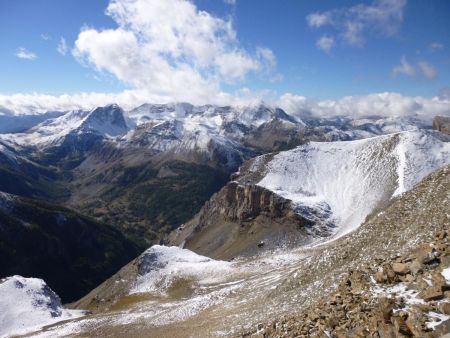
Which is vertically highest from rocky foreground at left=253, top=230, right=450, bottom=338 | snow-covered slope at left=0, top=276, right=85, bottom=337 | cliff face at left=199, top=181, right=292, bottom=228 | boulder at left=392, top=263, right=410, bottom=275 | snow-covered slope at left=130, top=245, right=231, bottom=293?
boulder at left=392, top=263, right=410, bottom=275

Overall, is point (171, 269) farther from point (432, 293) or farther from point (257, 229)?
point (432, 293)

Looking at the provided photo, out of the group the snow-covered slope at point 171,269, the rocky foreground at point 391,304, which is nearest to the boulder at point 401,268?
the rocky foreground at point 391,304

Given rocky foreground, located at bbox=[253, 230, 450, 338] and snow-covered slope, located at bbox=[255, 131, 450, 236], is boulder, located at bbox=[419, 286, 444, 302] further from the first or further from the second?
snow-covered slope, located at bbox=[255, 131, 450, 236]

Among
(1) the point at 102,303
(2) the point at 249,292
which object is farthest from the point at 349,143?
(2) the point at 249,292

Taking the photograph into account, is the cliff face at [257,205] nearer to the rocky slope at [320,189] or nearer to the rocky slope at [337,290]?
the rocky slope at [320,189]

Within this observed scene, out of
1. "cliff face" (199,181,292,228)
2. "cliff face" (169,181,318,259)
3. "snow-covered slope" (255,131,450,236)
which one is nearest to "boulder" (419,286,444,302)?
"snow-covered slope" (255,131,450,236)

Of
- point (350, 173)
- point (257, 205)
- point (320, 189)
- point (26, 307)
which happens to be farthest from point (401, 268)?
point (257, 205)
